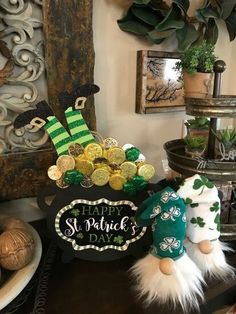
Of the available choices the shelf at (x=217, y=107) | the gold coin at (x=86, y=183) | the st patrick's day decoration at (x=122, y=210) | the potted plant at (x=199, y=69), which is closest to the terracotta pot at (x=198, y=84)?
the potted plant at (x=199, y=69)

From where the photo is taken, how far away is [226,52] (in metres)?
0.97

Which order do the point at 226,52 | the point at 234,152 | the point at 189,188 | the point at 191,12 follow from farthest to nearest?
the point at 226,52 → the point at 191,12 → the point at 234,152 → the point at 189,188

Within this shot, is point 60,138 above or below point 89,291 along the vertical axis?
above

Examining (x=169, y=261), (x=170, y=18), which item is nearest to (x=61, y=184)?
(x=169, y=261)

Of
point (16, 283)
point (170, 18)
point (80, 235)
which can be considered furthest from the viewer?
point (170, 18)

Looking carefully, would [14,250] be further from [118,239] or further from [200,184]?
[200,184]

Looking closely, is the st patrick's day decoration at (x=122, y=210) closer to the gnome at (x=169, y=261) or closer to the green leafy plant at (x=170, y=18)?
the gnome at (x=169, y=261)

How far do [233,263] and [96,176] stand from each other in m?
0.36

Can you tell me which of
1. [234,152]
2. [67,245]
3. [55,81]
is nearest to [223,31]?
[234,152]

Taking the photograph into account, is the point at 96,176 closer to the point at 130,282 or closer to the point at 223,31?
the point at 130,282

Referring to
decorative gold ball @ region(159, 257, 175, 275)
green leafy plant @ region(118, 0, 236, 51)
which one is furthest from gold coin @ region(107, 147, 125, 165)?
green leafy plant @ region(118, 0, 236, 51)

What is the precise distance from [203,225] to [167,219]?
0.34 ft

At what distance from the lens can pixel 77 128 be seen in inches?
23.4

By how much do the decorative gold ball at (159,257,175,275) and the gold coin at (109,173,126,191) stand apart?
0.54 feet
